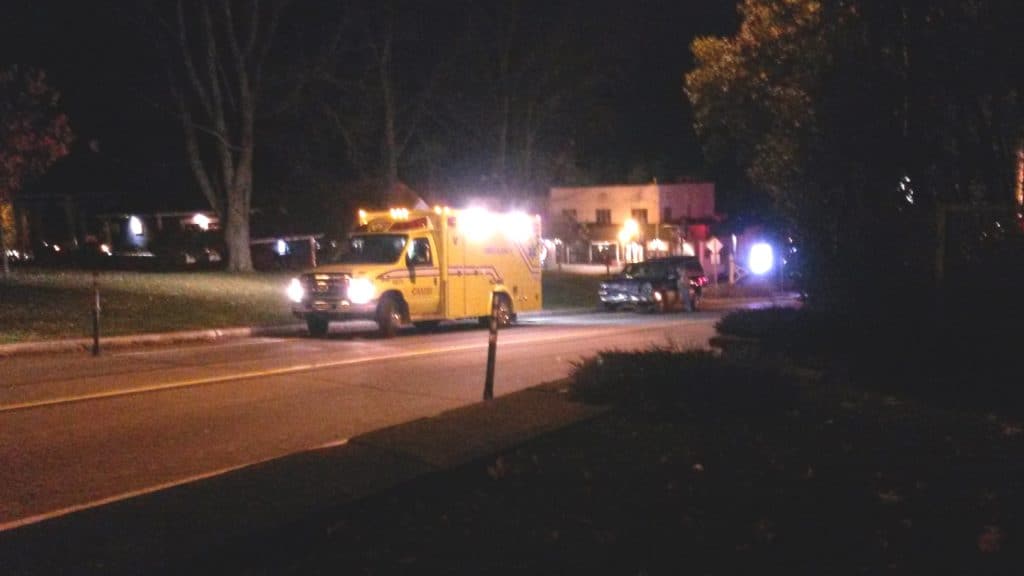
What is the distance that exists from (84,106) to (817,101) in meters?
39.3

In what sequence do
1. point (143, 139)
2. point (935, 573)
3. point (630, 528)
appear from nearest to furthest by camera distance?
point (935, 573) < point (630, 528) < point (143, 139)

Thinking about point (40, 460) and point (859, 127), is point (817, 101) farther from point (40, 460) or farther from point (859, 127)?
point (40, 460)

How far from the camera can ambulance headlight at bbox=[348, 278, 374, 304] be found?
20984mm

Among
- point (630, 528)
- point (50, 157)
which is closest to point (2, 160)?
point (50, 157)

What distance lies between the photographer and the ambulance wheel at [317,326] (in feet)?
71.3

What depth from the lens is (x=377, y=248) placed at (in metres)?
22.3

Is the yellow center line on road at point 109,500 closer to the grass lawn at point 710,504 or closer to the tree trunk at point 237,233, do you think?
the grass lawn at point 710,504

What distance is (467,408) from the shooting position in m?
10.6

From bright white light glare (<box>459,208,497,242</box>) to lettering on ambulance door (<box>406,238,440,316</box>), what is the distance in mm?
1140

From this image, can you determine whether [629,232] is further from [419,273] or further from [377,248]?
[377,248]

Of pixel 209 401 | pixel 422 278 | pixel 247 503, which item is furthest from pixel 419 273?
pixel 247 503

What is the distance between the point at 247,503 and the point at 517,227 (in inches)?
735

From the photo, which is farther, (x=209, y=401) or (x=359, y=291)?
(x=359, y=291)

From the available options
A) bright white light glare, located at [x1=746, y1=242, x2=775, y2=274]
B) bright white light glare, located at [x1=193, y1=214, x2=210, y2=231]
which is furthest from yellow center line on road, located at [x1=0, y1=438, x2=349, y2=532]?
bright white light glare, located at [x1=193, y1=214, x2=210, y2=231]
